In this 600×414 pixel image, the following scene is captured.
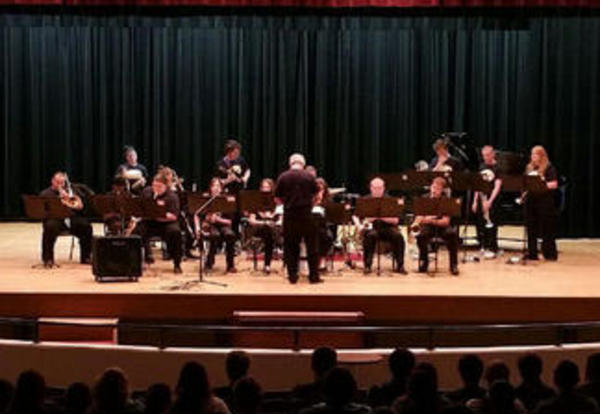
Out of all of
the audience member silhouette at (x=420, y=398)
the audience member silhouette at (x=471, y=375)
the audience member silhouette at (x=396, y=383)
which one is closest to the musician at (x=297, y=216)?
the audience member silhouette at (x=396, y=383)

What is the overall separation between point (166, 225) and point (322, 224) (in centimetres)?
224

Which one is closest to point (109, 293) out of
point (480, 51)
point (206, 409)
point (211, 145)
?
point (206, 409)

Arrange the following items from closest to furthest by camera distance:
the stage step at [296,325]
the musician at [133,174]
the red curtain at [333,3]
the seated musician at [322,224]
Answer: the stage step at [296,325], the seated musician at [322,224], the musician at [133,174], the red curtain at [333,3]

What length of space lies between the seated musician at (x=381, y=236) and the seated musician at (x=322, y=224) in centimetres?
53

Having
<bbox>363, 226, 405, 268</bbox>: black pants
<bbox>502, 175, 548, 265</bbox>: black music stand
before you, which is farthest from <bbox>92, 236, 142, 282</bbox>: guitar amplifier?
<bbox>502, 175, 548, 265</bbox>: black music stand

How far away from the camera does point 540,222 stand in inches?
631

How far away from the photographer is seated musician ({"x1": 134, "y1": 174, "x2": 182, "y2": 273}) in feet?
48.4

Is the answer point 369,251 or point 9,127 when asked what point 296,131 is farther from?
point 369,251

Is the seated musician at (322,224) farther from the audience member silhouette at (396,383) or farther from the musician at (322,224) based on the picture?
the audience member silhouette at (396,383)

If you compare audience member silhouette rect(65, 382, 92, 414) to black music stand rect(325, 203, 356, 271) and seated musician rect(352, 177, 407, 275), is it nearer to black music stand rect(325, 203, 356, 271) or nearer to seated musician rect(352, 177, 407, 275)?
black music stand rect(325, 203, 356, 271)

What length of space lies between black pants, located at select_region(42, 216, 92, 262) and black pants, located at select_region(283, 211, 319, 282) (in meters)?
3.41

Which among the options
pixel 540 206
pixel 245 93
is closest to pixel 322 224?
pixel 540 206

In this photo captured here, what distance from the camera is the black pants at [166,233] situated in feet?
48.4

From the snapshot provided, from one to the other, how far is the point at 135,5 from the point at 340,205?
6.70 meters
